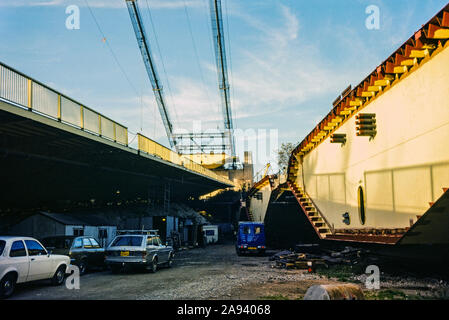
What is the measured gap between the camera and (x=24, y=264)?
1277cm

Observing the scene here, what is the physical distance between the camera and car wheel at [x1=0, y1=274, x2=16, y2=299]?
461 inches

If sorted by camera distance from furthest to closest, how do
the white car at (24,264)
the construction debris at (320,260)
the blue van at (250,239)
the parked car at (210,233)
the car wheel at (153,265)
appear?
the parked car at (210,233), the blue van at (250,239), the construction debris at (320,260), the car wheel at (153,265), the white car at (24,264)

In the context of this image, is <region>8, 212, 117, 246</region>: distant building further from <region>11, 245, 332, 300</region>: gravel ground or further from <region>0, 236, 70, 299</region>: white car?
<region>0, 236, 70, 299</region>: white car

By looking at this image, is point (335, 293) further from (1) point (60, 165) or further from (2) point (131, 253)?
(1) point (60, 165)

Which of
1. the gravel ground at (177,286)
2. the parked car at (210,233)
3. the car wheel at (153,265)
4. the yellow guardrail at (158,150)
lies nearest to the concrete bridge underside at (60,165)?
the yellow guardrail at (158,150)

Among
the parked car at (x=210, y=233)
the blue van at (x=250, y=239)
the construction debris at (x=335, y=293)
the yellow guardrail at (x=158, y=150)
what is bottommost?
the parked car at (x=210, y=233)

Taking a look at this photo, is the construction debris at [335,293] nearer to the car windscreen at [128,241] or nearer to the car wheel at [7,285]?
the car wheel at [7,285]

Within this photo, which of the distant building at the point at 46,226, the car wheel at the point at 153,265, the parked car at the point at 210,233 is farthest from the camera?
the parked car at the point at 210,233

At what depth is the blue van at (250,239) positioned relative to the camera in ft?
101

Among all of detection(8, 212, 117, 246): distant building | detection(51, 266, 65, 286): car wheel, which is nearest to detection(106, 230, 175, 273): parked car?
detection(51, 266, 65, 286): car wheel

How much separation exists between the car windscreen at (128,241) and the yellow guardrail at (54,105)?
6.66 metres

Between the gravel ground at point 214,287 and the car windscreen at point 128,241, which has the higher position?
the car windscreen at point 128,241
